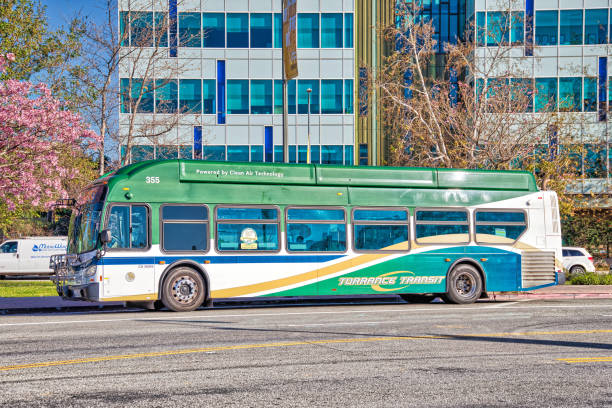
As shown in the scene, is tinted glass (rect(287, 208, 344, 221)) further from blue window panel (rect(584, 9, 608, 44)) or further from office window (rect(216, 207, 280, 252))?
blue window panel (rect(584, 9, 608, 44))

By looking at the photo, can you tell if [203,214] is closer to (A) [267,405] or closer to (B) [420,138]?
(A) [267,405]

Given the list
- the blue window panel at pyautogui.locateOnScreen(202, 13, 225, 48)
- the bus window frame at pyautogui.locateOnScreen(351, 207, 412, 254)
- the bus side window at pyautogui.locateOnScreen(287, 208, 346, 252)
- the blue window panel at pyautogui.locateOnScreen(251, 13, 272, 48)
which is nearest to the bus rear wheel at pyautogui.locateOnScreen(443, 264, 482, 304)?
the bus window frame at pyautogui.locateOnScreen(351, 207, 412, 254)

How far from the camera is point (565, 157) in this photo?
29.6 metres

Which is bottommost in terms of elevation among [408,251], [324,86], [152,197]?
A: [408,251]

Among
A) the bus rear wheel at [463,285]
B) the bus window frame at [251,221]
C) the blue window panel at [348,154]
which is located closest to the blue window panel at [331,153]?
the blue window panel at [348,154]

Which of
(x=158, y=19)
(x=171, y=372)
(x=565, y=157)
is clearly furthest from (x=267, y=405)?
(x=565, y=157)

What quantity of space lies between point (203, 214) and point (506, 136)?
A: 1550 centimetres

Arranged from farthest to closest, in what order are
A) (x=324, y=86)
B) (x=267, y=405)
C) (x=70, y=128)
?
(x=324, y=86), (x=70, y=128), (x=267, y=405)

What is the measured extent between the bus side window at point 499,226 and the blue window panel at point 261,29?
25.7 metres

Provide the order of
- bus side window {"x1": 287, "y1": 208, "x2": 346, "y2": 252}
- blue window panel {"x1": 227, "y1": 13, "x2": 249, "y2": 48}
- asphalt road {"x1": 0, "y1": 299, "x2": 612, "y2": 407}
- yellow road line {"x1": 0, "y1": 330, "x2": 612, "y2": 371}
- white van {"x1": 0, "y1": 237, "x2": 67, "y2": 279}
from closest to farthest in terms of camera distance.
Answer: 1. asphalt road {"x1": 0, "y1": 299, "x2": 612, "y2": 407}
2. yellow road line {"x1": 0, "y1": 330, "x2": 612, "y2": 371}
3. bus side window {"x1": 287, "y1": 208, "x2": 346, "y2": 252}
4. white van {"x1": 0, "y1": 237, "x2": 67, "y2": 279}
5. blue window panel {"x1": 227, "y1": 13, "x2": 249, "y2": 48}

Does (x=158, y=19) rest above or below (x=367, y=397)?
above

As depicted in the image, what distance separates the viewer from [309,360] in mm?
8836

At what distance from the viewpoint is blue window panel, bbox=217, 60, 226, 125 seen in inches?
1635

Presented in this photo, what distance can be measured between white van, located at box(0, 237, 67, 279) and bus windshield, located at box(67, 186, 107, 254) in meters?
19.8
